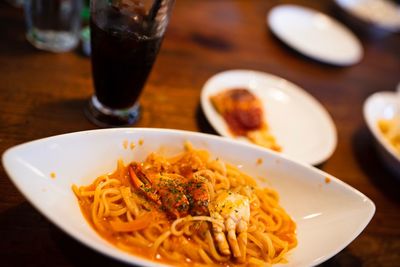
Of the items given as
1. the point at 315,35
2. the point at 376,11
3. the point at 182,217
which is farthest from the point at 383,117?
the point at 376,11

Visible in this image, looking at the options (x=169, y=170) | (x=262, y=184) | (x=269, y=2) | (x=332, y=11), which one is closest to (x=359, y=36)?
(x=332, y=11)

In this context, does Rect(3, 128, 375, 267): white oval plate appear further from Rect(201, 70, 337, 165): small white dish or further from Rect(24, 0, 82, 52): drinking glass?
Rect(24, 0, 82, 52): drinking glass

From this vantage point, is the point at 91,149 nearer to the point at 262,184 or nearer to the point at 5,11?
the point at 262,184

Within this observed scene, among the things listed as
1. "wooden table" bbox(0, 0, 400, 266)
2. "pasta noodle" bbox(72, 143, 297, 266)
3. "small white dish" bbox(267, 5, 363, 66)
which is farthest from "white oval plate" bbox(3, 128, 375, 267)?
"small white dish" bbox(267, 5, 363, 66)

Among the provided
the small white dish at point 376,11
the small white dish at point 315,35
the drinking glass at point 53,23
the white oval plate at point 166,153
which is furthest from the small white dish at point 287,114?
the small white dish at point 376,11

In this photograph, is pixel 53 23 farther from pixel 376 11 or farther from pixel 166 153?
pixel 376 11

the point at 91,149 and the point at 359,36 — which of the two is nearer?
the point at 91,149

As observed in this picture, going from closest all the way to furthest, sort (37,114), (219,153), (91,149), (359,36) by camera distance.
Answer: (91,149), (219,153), (37,114), (359,36)
